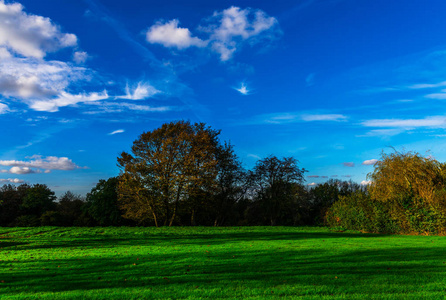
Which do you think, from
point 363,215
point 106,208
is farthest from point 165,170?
point 363,215

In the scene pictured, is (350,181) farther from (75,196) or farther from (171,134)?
(75,196)

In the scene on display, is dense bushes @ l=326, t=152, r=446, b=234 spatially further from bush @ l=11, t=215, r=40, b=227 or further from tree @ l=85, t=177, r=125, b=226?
bush @ l=11, t=215, r=40, b=227

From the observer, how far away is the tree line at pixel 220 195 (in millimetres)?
23359

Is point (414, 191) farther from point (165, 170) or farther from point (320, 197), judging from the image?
point (320, 197)

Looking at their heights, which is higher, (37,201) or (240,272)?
(37,201)

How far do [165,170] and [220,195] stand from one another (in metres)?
10.0

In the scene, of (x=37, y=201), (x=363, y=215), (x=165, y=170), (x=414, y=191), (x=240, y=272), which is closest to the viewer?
(x=240, y=272)

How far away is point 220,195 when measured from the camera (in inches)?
1588

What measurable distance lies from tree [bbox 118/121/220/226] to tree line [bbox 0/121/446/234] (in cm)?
11

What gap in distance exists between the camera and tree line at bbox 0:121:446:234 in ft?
76.6

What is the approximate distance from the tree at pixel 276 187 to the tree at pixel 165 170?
427 inches

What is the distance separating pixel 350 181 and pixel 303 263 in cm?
7056

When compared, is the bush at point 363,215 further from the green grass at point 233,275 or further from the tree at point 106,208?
the tree at point 106,208

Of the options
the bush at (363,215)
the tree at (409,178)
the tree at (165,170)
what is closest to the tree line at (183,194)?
the tree at (165,170)
